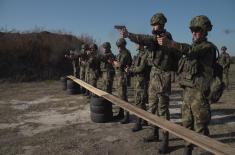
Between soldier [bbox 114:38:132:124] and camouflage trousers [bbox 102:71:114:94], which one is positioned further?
camouflage trousers [bbox 102:71:114:94]

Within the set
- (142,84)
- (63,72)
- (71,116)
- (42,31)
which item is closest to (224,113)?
(142,84)

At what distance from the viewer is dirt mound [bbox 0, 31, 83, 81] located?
2123 cm

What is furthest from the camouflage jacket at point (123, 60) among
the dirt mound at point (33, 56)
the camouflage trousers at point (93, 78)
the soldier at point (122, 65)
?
the dirt mound at point (33, 56)

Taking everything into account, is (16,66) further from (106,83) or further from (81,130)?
(81,130)

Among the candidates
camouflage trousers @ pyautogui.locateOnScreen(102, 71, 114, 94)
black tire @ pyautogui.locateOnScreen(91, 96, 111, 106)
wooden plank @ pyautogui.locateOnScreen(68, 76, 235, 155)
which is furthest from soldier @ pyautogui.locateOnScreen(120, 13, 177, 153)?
camouflage trousers @ pyautogui.locateOnScreen(102, 71, 114, 94)

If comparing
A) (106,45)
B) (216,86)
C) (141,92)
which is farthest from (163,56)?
(106,45)

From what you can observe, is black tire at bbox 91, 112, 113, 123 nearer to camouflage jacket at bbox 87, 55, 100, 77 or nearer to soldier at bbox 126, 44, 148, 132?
soldier at bbox 126, 44, 148, 132

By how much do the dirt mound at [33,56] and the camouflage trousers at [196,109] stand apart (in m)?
17.5

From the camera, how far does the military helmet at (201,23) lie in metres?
4.37

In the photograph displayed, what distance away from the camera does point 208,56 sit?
4.35 meters

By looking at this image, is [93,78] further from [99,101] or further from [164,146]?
[164,146]

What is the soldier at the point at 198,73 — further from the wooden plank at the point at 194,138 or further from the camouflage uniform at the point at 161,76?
the camouflage uniform at the point at 161,76

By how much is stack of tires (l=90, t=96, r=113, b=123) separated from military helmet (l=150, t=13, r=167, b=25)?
2981mm

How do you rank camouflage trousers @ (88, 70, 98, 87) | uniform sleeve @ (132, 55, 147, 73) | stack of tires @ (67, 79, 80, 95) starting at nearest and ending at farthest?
uniform sleeve @ (132, 55, 147, 73) → camouflage trousers @ (88, 70, 98, 87) → stack of tires @ (67, 79, 80, 95)
